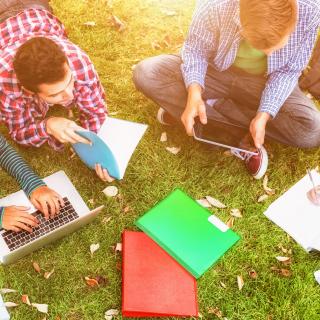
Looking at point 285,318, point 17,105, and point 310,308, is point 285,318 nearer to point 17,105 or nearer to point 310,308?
point 310,308

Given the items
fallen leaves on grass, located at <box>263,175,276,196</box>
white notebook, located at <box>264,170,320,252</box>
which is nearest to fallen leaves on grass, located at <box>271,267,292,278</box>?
white notebook, located at <box>264,170,320,252</box>

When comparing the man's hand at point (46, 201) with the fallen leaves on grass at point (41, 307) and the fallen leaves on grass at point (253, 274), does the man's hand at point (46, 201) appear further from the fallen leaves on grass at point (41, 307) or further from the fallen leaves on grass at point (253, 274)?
the fallen leaves on grass at point (253, 274)

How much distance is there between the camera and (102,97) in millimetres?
4367

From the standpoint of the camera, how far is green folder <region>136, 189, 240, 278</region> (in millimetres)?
3811

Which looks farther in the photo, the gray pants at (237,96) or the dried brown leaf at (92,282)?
the gray pants at (237,96)

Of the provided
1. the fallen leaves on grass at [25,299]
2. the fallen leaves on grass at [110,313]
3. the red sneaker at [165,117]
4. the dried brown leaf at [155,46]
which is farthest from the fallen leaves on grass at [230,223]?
the dried brown leaf at [155,46]

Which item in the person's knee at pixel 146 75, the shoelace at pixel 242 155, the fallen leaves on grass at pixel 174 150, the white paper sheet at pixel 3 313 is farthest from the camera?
the fallen leaves on grass at pixel 174 150

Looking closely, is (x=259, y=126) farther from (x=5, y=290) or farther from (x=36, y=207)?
(x=5, y=290)

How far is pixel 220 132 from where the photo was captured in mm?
4520

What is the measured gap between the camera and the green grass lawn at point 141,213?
12.5 feet

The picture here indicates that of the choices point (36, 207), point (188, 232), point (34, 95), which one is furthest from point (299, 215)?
point (34, 95)

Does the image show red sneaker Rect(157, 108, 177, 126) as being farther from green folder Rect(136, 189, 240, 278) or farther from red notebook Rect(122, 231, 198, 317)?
red notebook Rect(122, 231, 198, 317)

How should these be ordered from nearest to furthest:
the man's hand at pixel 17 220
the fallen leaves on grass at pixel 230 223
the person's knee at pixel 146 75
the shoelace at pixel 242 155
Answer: the man's hand at pixel 17 220 < the fallen leaves on grass at pixel 230 223 < the person's knee at pixel 146 75 < the shoelace at pixel 242 155

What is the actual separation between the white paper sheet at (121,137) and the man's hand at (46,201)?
67 centimetres
